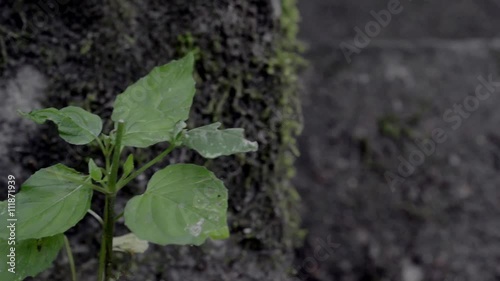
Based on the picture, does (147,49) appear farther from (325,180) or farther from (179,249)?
(325,180)

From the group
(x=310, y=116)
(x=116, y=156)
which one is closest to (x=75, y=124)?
(x=116, y=156)

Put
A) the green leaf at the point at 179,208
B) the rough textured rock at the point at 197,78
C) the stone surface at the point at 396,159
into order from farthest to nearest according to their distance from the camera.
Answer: the stone surface at the point at 396,159 < the rough textured rock at the point at 197,78 < the green leaf at the point at 179,208

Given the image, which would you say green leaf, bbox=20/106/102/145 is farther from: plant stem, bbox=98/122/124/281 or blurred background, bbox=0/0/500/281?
blurred background, bbox=0/0/500/281

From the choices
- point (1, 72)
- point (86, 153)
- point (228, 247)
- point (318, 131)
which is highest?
point (1, 72)

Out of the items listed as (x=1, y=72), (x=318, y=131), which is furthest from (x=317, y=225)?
(x=1, y=72)

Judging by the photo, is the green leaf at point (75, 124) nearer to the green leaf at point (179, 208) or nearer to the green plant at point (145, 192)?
the green plant at point (145, 192)

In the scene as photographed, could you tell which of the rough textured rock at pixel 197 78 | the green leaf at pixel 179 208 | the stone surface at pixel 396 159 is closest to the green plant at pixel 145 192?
the green leaf at pixel 179 208

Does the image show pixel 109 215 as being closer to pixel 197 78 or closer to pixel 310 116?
pixel 197 78
